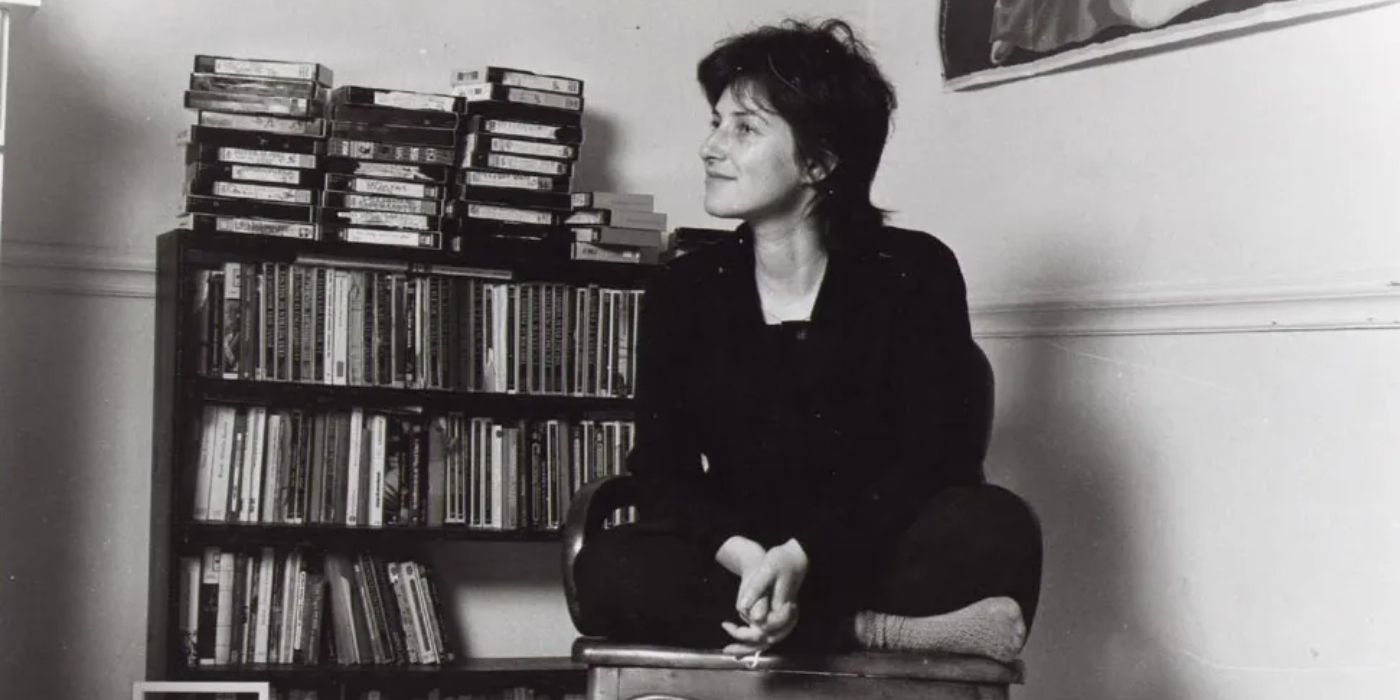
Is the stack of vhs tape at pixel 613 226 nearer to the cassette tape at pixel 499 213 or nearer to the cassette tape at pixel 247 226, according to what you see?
the cassette tape at pixel 499 213

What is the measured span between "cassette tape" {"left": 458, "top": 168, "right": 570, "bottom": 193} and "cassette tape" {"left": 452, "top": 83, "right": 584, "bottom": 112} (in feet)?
0.44

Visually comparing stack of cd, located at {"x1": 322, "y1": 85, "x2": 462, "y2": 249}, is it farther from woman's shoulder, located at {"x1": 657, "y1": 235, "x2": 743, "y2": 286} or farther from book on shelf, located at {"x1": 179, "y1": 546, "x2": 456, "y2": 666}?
woman's shoulder, located at {"x1": 657, "y1": 235, "x2": 743, "y2": 286}

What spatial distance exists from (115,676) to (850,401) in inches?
69.0

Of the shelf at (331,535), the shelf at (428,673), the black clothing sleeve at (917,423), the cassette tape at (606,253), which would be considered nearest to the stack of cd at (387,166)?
the cassette tape at (606,253)

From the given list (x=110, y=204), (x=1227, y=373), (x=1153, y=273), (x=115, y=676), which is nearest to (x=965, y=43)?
(x=1153, y=273)

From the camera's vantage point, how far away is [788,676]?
1.88 m

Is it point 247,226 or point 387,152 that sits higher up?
point 387,152

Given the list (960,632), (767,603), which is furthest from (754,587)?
(960,632)

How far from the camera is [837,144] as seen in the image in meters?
2.27

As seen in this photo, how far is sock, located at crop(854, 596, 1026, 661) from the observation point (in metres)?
1.89

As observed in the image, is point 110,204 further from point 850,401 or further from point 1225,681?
point 1225,681

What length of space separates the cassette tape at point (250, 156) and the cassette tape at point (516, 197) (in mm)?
282

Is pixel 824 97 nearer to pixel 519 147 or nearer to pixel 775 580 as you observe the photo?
pixel 775 580

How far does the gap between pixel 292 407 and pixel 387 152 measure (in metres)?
0.49
